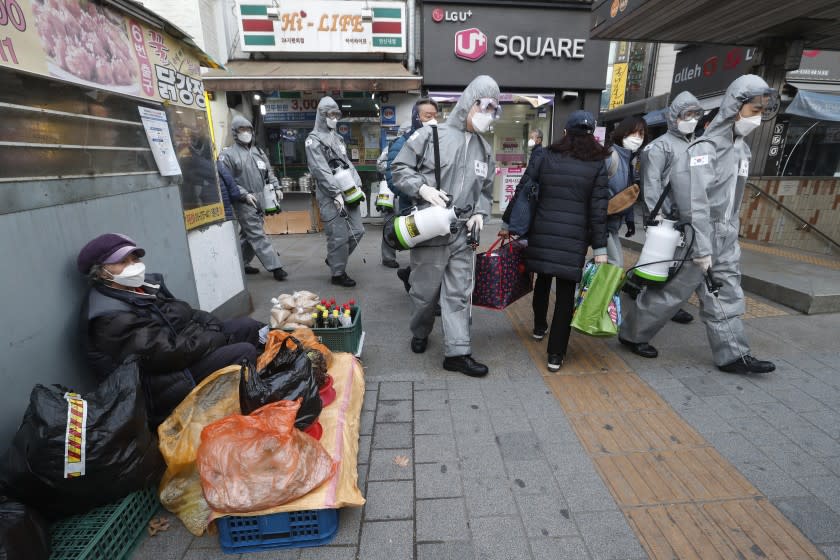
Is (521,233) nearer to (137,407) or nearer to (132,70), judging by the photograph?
(137,407)

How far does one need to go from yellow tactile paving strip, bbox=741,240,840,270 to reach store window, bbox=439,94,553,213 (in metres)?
4.98

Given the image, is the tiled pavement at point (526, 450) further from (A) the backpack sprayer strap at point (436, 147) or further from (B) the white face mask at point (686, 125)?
(B) the white face mask at point (686, 125)

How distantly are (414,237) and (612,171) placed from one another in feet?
5.93

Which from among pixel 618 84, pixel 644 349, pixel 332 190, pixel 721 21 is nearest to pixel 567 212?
pixel 644 349

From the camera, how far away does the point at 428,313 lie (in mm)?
3285

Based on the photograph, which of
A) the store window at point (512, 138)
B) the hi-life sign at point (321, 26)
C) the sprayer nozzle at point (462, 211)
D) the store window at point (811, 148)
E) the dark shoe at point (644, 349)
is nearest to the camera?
the sprayer nozzle at point (462, 211)

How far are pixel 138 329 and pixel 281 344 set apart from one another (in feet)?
2.26

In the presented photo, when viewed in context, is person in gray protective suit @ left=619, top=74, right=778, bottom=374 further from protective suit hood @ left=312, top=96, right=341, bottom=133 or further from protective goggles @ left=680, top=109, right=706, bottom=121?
protective suit hood @ left=312, top=96, right=341, bottom=133

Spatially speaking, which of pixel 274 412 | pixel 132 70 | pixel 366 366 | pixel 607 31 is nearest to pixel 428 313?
pixel 366 366

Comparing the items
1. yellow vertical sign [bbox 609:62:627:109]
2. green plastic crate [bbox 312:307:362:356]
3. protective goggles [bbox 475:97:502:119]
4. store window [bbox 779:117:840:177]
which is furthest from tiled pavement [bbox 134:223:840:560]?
yellow vertical sign [bbox 609:62:627:109]

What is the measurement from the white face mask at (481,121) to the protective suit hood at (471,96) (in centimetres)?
7

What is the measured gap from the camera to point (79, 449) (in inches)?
61.4

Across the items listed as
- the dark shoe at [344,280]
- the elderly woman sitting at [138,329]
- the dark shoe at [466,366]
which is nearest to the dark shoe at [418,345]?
the dark shoe at [466,366]

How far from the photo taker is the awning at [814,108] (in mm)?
9023
